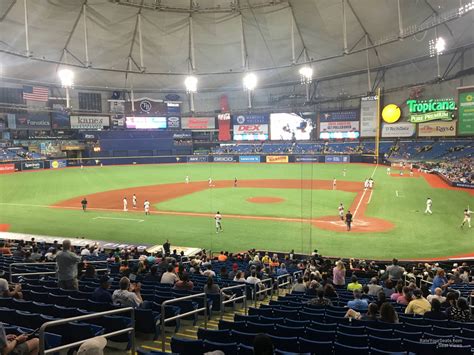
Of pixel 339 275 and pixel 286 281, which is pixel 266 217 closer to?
pixel 286 281

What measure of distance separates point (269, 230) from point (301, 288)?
1470 cm

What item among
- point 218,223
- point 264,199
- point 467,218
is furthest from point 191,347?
point 264,199

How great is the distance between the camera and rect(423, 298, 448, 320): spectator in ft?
29.1

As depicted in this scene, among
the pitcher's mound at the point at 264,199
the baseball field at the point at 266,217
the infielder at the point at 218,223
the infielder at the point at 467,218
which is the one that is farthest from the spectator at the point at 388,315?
the pitcher's mound at the point at 264,199

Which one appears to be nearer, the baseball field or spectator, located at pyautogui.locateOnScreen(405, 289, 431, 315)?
spectator, located at pyautogui.locateOnScreen(405, 289, 431, 315)

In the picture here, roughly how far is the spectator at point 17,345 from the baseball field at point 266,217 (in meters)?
18.0

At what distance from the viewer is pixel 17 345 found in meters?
5.18

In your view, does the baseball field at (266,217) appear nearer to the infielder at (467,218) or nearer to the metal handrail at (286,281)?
the infielder at (467,218)

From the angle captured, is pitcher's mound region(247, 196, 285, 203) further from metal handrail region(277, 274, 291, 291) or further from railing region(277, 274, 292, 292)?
metal handrail region(277, 274, 291, 291)

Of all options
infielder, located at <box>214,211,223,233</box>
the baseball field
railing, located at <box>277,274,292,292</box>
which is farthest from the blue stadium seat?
infielder, located at <box>214,211,223,233</box>

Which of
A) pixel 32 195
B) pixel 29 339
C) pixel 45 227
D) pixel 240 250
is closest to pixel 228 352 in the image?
pixel 29 339

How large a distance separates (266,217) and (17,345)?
2681 cm

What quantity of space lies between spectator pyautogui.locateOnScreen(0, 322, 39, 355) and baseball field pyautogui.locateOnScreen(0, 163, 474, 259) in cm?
1802

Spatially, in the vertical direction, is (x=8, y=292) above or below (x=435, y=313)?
above
